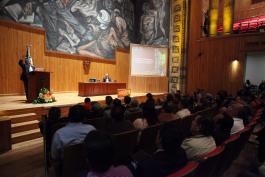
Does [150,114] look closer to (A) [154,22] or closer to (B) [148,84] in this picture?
(B) [148,84]

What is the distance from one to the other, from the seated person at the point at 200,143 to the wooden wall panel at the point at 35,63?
22.3ft

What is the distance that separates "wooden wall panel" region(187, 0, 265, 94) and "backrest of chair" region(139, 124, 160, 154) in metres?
7.70

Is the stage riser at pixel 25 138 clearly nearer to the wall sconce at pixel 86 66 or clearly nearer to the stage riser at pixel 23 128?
the stage riser at pixel 23 128

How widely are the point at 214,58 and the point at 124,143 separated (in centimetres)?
887

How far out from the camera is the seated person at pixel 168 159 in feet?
4.95

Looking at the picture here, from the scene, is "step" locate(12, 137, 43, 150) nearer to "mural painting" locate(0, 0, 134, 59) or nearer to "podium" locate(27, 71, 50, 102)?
"podium" locate(27, 71, 50, 102)

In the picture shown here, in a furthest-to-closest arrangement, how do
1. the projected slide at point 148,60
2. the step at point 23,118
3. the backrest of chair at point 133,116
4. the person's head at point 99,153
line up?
1. the projected slide at point 148,60
2. the step at point 23,118
3. the backrest of chair at point 133,116
4. the person's head at point 99,153

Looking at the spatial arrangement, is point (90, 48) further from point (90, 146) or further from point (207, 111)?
point (90, 146)

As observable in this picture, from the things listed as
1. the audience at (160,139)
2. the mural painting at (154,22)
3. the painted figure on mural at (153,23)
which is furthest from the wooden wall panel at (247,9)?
the audience at (160,139)

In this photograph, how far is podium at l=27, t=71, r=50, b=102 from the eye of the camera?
581 centimetres

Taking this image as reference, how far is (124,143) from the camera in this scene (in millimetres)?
2391

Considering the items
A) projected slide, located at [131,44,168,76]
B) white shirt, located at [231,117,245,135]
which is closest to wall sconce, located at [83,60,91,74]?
projected slide, located at [131,44,168,76]

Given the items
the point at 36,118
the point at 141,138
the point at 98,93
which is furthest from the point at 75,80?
the point at 141,138

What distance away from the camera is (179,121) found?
3.12 m
